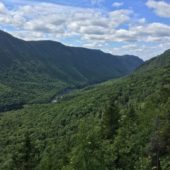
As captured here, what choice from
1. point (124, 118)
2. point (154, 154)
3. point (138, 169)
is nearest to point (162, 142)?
point (154, 154)

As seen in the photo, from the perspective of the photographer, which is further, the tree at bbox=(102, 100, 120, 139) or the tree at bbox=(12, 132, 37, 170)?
the tree at bbox=(102, 100, 120, 139)

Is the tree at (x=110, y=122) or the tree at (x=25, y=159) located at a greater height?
the tree at (x=110, y=122)

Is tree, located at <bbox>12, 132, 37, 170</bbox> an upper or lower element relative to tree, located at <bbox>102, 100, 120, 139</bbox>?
lower

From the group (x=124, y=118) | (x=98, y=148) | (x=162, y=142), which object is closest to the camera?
(x=98, y=148)

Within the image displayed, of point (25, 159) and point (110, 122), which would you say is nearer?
point (25, 159)

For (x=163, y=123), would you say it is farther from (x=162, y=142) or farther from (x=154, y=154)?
(x=154, y=154)

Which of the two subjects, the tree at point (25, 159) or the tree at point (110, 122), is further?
the tree at point (110, 122)

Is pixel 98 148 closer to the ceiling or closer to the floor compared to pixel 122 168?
closer to the ceiling

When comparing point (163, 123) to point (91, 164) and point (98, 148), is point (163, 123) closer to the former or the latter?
point (98, 148)

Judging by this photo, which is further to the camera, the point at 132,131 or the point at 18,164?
the point at 132,131

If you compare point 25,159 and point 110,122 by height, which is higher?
point 110,122

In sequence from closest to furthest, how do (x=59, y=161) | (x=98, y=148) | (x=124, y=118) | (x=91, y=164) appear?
1. (x=91, y=164)
2. (x=98, y=148)
3. (x=59, y=161)
4. (x=124, y=118)
